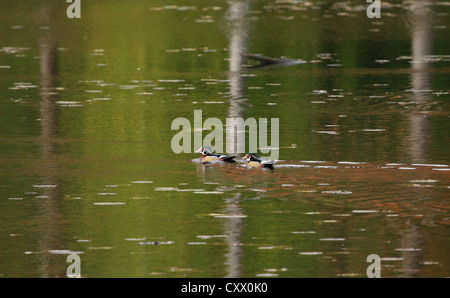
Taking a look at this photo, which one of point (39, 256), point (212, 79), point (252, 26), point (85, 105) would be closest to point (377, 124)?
point (85, 105)

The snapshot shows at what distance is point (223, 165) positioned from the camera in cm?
2520

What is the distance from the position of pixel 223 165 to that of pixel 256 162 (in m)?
0.91

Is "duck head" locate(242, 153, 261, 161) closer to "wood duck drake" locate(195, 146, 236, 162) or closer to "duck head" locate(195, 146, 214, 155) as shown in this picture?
"wood duck drake" locate(195, 146, 236, 162)

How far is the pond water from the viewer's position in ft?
59.5

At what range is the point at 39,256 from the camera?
1800 cm

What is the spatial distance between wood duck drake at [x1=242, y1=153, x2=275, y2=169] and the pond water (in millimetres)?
261

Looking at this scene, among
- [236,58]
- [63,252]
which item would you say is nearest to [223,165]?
[63,252]

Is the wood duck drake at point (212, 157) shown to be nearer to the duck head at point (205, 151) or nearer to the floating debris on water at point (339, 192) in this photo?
the duck head at point (205, 151)

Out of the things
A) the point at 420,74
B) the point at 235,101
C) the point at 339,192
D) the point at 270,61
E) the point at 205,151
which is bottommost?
the point at 339,192

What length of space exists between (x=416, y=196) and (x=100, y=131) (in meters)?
10.5

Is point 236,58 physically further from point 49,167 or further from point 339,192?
point 339,192

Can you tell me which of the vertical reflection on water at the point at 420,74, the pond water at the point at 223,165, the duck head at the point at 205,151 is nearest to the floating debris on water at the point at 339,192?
the pond water at the point at 223,165

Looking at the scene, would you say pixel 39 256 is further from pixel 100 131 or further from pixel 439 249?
pixel 100 131

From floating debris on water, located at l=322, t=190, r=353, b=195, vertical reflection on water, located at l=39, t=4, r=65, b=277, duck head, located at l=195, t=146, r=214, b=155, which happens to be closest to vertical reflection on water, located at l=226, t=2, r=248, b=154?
duck head, located at l=195, t=146, r=214, b=155
